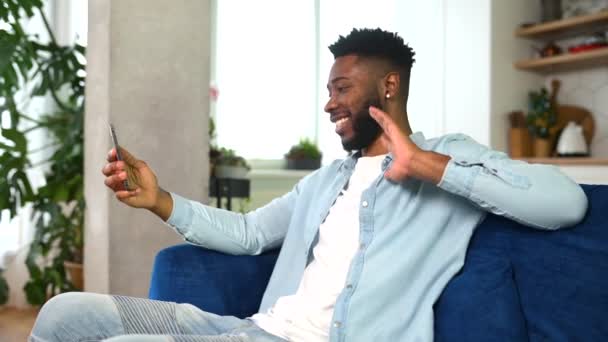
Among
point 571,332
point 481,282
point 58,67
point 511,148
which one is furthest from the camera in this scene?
point 511,148

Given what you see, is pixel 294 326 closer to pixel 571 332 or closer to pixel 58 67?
pixel 571 332

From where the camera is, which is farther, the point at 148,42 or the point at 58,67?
the point at 58,67

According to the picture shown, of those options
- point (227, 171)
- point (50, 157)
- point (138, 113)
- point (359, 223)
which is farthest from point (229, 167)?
point (359, 223)

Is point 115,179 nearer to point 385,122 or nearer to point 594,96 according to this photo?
point 385,122

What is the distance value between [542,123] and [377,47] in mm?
2448

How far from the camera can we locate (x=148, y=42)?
238 cm

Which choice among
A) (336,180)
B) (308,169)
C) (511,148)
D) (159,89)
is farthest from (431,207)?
(308,169)

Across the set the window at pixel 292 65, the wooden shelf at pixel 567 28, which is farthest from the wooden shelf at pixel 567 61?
the window at pixel 292 65

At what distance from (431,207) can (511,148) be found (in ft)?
8.63

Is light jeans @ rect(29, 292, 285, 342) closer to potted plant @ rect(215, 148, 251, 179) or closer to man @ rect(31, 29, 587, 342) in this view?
man @ rect(31, 29, 587, 342)

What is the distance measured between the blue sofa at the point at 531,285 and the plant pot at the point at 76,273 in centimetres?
220

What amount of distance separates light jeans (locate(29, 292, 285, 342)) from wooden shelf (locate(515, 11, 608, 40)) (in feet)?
9.56

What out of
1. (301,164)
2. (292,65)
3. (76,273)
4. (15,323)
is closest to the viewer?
(76,273)

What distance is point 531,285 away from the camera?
4.16 feet
